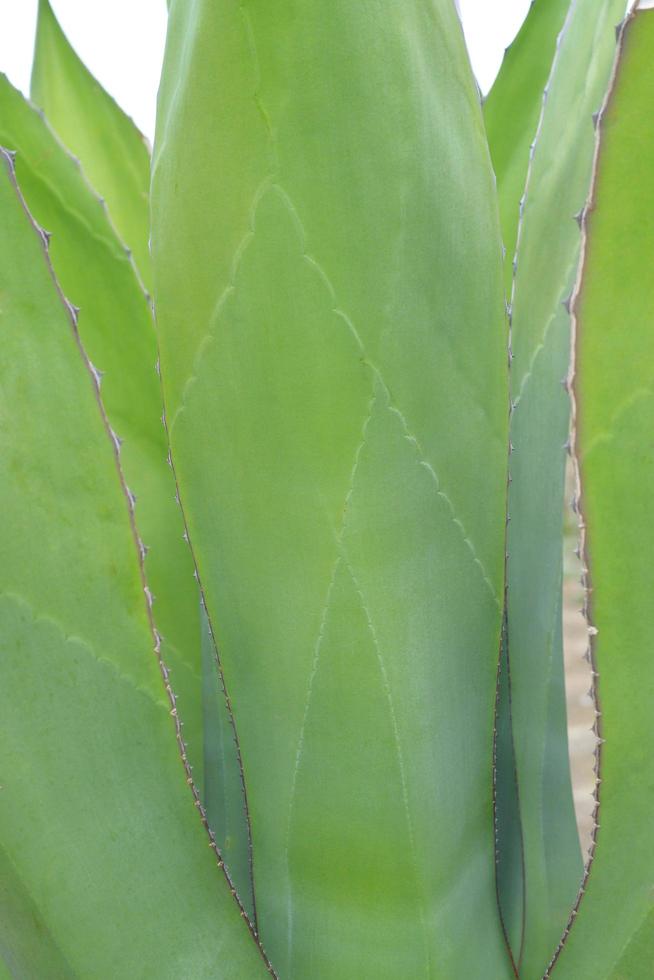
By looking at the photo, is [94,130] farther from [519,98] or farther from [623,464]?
[623,464]

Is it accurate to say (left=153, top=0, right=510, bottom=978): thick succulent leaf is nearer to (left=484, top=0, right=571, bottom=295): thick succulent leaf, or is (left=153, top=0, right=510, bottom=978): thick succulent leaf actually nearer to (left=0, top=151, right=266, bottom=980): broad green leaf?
(left=0, top=151, right=266, bottom=980): broad green leaf

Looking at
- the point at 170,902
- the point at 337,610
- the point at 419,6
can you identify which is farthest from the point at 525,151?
the point at 170,902

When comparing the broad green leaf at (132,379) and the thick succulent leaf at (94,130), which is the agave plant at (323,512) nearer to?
the broad green leaf at (132,379)

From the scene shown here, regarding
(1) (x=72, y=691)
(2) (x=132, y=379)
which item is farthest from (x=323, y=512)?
(2) (x=132, y=379)

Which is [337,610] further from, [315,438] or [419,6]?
[419,6]

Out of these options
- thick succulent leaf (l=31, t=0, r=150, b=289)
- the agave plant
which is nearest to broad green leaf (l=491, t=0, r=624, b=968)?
the agave plant
